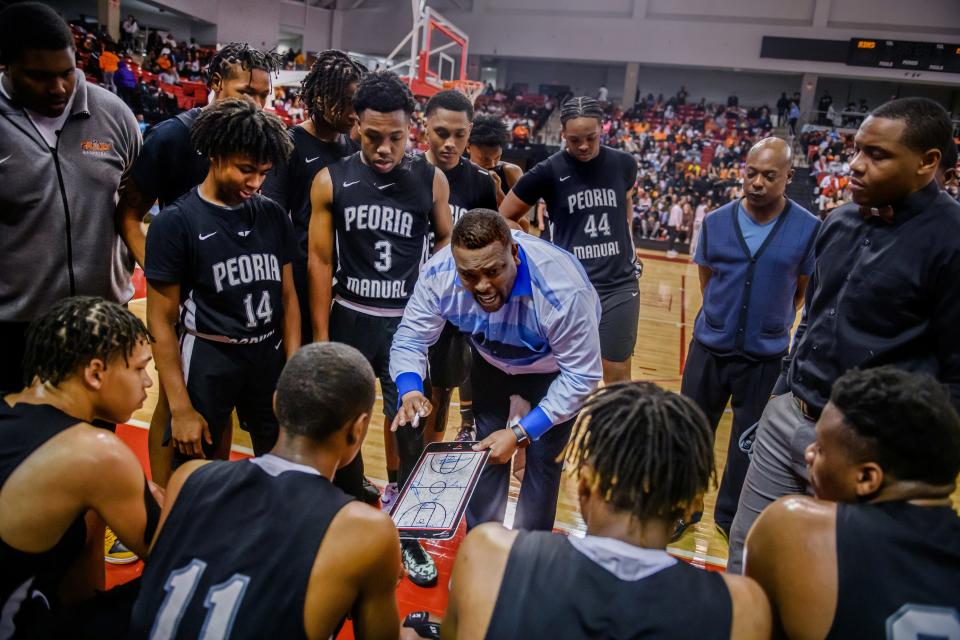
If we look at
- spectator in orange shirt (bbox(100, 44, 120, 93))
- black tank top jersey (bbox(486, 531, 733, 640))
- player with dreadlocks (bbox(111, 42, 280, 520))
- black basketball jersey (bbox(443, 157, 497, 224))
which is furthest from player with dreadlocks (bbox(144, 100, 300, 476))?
spectator in orange shirt (bbox(100, 44, 120, 93))

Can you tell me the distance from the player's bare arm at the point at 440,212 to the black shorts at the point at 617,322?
1.25m

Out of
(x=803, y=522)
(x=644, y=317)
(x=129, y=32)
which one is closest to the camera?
(x=803, y=522)

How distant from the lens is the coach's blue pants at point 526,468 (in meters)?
2.77

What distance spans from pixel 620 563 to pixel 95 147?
8.54 ft

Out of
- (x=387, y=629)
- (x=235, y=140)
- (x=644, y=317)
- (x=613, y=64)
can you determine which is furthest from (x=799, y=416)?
(x=613, y=64)

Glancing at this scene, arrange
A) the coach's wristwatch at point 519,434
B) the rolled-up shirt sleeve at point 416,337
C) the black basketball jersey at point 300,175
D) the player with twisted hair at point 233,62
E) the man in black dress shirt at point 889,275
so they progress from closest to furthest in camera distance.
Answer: the man in black dress shirt at point 889,275 → the coach's wristwatch at point 519,434 → the rolled-up shirt sleeve at point 416,337 → the player with twisted hair at point 233,62 → the black basketball jersey at point 300,175

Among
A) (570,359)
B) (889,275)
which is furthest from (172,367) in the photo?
(889,275)

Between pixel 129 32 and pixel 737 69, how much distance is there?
20250 millimetres

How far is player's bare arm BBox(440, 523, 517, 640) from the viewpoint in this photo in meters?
1.38

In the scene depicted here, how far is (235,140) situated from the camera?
2.50m

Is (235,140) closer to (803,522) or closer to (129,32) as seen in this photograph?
(803,522)

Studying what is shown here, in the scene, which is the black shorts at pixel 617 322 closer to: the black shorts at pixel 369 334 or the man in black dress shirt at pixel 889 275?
the black shorts at pixel 369 334

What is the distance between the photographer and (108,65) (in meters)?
11.9

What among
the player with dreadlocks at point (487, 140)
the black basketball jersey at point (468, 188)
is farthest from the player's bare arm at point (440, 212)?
the player with dreadlocks at point (487, 140)
